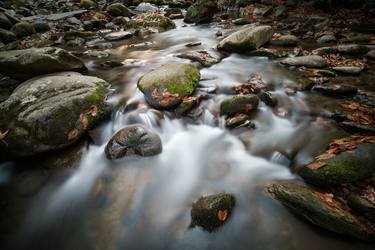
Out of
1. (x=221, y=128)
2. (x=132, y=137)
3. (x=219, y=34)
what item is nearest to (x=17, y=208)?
(x=132, y=137)

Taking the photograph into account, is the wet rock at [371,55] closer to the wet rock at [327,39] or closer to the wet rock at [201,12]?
the wet rock at [327,39]

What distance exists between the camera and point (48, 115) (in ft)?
14.3

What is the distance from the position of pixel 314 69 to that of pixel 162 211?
5623 mm

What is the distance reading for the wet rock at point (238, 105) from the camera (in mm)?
4973

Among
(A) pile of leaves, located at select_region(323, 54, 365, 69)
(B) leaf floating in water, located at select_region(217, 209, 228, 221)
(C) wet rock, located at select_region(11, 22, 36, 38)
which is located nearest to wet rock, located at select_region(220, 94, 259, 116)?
(B) leaf floating in water, located at select_region(217, 209, 228, 221)

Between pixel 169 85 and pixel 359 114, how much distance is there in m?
3.66

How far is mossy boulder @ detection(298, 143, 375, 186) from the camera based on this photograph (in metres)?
3.27

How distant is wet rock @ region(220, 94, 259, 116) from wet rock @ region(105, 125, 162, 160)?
5.13ft

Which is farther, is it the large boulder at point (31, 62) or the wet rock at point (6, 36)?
the wet rock at point (6, 36)

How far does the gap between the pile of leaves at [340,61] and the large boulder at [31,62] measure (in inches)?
284

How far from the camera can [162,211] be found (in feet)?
11.5

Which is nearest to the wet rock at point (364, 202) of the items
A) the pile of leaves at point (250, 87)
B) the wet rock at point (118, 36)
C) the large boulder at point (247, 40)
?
the pile of leaves at point (250, 87)

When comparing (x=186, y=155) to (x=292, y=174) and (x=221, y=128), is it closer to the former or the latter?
(x=221, y=128)

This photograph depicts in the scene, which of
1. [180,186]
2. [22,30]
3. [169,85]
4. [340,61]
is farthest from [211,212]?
[22,30]
